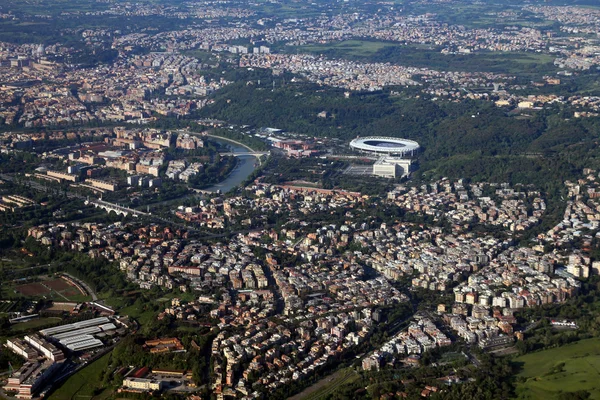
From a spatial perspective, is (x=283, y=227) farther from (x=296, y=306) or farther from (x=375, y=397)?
(x=375, y=397)

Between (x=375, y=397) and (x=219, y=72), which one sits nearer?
(x=375, y=397)

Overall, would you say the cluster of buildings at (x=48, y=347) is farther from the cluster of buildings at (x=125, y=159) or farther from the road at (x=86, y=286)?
the cluster of buildings at (x=125, y=159)

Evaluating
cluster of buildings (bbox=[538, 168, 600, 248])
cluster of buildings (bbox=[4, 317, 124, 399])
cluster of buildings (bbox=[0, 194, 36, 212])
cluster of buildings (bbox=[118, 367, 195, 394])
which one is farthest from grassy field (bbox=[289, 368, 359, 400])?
cluster of buildings (bbox=[0, 194, 36, 212])

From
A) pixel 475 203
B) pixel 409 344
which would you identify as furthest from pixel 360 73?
pixel 409 344

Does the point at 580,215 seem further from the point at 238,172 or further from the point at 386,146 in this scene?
the point at 238,172

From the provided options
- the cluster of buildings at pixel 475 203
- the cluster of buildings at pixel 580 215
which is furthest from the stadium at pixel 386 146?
the cluster of buildings at pixel 580 215

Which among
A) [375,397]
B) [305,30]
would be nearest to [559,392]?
[375,397]
